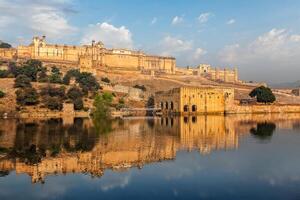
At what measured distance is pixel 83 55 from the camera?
298ft

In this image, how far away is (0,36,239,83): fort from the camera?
93.4 m

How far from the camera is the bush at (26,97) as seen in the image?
52875 millimetres

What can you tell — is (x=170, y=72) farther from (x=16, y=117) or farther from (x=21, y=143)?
(x=21, y=143)

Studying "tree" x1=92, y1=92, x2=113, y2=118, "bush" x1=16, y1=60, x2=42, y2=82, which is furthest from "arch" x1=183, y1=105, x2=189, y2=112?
"bush" x1=16, y1=60, x2=42, y2=82

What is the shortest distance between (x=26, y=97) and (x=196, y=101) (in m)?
22.9

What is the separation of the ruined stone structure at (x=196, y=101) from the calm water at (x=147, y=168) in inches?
1233

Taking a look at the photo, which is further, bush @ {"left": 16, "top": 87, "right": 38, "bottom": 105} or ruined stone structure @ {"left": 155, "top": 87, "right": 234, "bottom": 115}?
ruined stone structure @ {"left": 155, "top": 87, "right": 234, "bottom": 115}

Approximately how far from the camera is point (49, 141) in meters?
22.5

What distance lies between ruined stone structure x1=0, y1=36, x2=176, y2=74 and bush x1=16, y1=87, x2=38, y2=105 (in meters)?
33.4

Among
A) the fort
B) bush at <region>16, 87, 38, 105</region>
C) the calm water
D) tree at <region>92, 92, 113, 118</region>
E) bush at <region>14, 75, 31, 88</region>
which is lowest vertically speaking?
the calm water

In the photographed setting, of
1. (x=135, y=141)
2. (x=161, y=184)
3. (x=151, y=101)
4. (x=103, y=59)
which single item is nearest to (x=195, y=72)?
(x=103, y=59)

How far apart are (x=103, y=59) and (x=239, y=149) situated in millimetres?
81003

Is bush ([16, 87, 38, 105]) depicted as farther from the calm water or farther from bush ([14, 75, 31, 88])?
the calm water

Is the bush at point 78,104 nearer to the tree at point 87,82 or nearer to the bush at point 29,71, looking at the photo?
the tree at point 87,82
